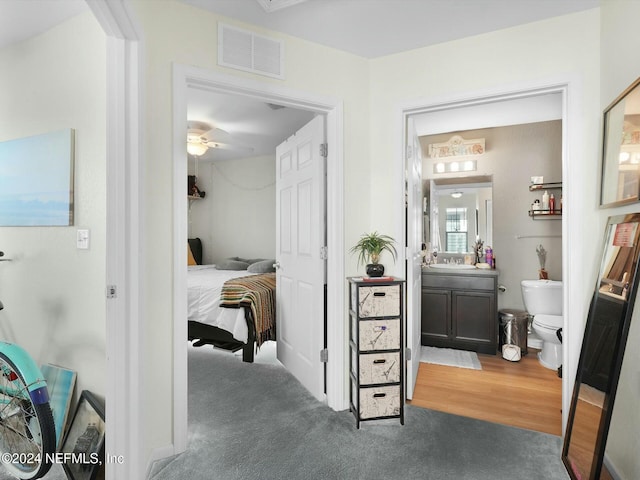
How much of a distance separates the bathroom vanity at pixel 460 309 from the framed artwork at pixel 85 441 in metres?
2.93

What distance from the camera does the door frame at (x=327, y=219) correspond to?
6.23 feet

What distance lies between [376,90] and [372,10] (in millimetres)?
586

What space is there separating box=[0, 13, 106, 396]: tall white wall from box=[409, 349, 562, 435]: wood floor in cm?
220

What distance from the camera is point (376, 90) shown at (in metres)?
2.50

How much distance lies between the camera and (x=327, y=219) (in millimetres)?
2439

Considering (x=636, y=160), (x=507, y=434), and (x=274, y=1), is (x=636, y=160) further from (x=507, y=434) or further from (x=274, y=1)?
(x=274, y=1)

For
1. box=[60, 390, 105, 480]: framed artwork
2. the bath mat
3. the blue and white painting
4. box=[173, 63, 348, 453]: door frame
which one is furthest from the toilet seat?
the blue and white painting

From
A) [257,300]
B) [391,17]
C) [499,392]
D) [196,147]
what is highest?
[391,17]

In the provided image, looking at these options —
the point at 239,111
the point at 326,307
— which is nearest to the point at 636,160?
the point at 326,307

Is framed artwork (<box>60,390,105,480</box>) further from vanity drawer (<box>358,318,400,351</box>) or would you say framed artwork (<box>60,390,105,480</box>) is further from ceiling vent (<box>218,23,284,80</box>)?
ceiling vent (<box>218,23,284,80</box>)

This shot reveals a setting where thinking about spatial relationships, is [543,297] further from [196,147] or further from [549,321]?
[196,147]

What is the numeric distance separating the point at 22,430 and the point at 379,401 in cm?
202

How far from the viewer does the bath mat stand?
3270 millimetres

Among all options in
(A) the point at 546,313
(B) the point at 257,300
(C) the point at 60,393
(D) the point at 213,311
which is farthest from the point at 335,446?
(A) the point at 546,313
